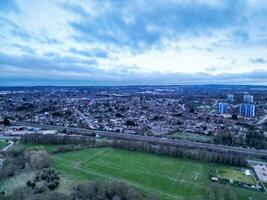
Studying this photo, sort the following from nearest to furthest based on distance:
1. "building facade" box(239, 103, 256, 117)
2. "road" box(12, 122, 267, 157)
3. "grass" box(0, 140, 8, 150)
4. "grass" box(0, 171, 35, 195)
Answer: "grass" box(0, 171, 35, 195), "road" box(12, 122, 267, 157), "grass" box(0, 140, 8, 150), "building facade" box(239, 103, 256, 117)

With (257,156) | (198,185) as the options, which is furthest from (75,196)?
(257,156)

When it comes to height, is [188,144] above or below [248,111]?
below

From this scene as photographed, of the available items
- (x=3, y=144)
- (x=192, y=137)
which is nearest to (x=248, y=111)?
(x=192, y=137)

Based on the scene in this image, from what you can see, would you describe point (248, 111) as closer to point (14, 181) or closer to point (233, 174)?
point (233, 174)

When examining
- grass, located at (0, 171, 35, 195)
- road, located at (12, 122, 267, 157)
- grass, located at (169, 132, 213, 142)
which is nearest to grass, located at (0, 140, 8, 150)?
road, located at (12, 122, 267, 157)

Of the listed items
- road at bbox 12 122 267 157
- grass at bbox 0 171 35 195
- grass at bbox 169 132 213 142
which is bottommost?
grass at bbox 169 132 213 142

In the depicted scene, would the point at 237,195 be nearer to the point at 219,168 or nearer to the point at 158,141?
the point at 219,168

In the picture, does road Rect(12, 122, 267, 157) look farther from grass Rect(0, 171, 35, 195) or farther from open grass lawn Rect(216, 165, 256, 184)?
grass Rect(0, 171, 35, 195)
